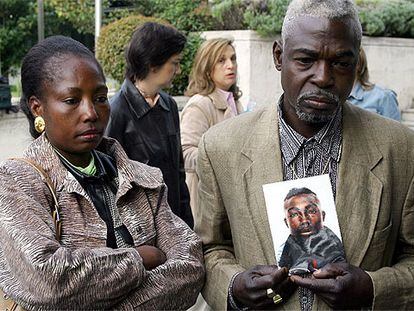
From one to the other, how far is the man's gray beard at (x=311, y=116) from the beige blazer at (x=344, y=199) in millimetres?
143

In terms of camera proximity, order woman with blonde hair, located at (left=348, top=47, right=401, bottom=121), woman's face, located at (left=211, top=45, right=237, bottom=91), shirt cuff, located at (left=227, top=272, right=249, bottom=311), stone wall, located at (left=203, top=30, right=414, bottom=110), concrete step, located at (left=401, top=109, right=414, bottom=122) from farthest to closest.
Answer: concrete step, located at (left=401, top=109, right=414, bottom=122) → stone wall, located at (left=203, top=30, right=414, bottom=110) → woman's face, located at (left=211, top=45, right=237, bottom=91) → woman with blonde hair, located at (left=348, top=47, right=401, bottom=121) → shirt cuff, located at (left=227, top=272, right=249, bottom=311)

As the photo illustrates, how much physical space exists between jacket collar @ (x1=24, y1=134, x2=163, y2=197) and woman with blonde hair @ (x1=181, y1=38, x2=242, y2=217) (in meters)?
2.86

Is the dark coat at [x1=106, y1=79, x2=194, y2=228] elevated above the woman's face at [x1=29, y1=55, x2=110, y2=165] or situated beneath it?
situated beneath

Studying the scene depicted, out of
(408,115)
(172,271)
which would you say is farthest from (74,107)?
(408,115)

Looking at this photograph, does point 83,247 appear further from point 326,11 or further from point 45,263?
point 326,11

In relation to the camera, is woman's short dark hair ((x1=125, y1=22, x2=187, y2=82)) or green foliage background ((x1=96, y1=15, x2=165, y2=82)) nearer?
woman's short dark hair ((x1=125, y1=22, x2=187, y2=82))

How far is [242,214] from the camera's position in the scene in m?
2.54

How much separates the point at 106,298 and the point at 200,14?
38.4ft

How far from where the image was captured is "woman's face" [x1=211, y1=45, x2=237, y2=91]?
6.03 m

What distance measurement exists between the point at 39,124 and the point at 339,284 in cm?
115

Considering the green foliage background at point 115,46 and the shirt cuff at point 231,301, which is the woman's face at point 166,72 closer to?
the shirt cuff at point 231,301

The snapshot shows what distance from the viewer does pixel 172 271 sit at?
2395 millimetres

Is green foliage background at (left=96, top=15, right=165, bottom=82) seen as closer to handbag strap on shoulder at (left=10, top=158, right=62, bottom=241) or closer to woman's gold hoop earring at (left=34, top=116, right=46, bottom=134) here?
woman's gold hoop earring at (left=34, top=116, right=46, bottom=134)

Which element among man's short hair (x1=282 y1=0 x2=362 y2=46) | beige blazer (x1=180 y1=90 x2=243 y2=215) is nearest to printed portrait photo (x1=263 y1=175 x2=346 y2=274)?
man's short hair (x1=282 y1=0 x2=362 y2=46)
